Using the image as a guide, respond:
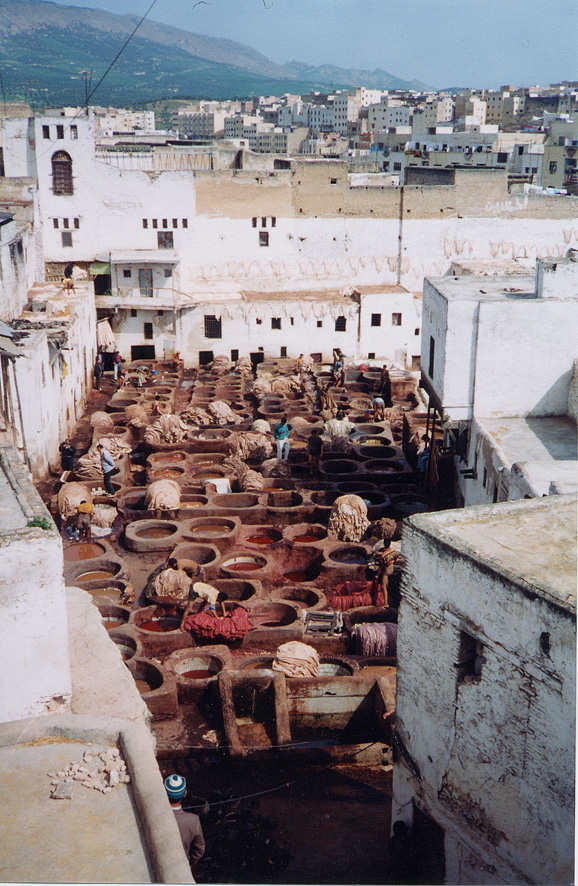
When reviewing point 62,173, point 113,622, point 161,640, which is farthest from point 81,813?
point 62,173

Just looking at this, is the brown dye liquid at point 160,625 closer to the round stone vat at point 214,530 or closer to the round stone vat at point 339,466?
the round stone vat at point 214,530

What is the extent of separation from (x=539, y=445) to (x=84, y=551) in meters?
10.8

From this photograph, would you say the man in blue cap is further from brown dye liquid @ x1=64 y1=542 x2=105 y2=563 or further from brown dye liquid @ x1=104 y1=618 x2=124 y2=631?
brown dye liquid @ x1=64 y1=542 x2=105 y2=563

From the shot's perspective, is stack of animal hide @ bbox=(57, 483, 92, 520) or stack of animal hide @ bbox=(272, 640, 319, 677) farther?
stack of animal hide @ bbox=(57, 483, 92, 520)

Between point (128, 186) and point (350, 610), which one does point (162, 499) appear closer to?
point (350, 610)

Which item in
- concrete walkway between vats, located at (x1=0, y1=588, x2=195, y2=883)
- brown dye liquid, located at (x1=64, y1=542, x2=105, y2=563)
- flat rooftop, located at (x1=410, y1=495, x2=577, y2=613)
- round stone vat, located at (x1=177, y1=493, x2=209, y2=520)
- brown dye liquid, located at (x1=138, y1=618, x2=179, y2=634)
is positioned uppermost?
flat rooftop, located at (x1=410, y1=495, x2=577, y2=613)

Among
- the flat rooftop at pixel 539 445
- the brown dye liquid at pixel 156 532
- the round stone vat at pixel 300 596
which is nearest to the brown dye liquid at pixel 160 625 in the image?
the round stone vat at pixel 300 596

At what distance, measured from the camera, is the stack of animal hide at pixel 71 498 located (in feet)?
71.2

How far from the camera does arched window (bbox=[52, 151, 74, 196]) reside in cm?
4028

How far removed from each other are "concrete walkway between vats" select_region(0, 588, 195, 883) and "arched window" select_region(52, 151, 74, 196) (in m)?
34.5

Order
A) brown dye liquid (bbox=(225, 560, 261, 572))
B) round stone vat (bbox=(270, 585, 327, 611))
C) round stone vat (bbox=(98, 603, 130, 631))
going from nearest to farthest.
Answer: round stone vat (bbox=(98, 603, 130, 631)) < round stone vat (bbox=(270, 585, 327, 611)) < brown dye liquid (bbox=(225, 560, 261, 572))

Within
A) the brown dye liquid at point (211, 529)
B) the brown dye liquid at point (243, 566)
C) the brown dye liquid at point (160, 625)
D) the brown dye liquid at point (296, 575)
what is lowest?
the brown dye liquid at point (296, 575)

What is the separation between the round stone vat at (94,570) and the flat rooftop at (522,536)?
10526 mm

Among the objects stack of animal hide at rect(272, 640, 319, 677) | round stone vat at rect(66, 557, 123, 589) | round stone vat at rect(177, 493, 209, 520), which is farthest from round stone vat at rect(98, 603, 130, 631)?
round stone vat at rect(177, 493, 209, 520)
